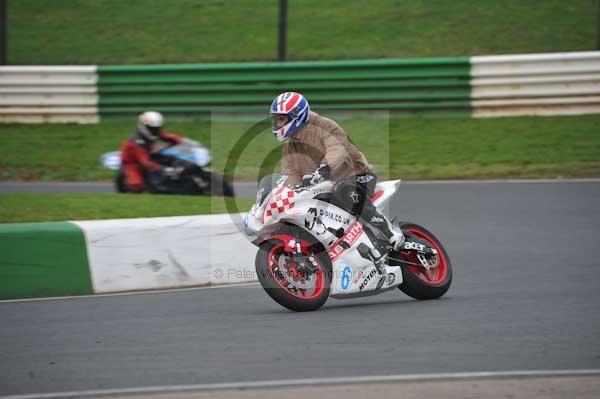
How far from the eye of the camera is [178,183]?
13.1 meters

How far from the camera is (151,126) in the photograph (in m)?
12.9

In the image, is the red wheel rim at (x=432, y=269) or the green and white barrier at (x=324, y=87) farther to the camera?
the green and white barrier at (x=324, y=87)

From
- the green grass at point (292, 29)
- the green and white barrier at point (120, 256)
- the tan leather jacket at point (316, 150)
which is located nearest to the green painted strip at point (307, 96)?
the green grass at point (292, 29)

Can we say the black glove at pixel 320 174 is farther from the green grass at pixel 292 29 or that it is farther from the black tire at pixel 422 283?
the green grass at pixel 292 29

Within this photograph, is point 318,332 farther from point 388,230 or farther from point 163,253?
point 163,253

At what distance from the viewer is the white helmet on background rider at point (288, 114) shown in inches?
272

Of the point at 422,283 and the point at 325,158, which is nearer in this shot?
the point at 325,158

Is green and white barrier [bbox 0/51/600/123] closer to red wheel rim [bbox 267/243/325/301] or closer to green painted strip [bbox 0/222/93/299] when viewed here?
green painted strip [bbox 0/222/93/299]

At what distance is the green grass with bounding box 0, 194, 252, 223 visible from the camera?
932cm

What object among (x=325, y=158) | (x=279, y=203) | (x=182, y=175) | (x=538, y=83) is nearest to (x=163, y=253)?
(x=279, y=203)

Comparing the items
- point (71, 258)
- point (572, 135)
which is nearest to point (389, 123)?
point (572, 135)

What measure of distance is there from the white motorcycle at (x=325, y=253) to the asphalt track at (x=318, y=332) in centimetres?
18

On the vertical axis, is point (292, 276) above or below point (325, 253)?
below

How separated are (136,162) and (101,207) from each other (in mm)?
3125
